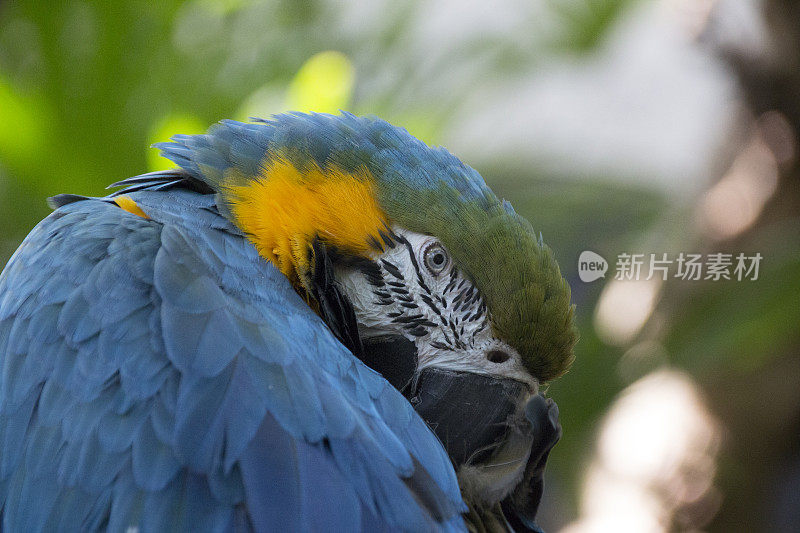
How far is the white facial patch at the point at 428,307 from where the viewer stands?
4.08 ft

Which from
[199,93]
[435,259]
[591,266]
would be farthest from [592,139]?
[435,259]

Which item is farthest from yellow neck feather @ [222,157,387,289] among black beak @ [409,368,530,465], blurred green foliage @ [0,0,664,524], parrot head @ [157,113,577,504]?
blurred green foliage @ [0,0,664,524]

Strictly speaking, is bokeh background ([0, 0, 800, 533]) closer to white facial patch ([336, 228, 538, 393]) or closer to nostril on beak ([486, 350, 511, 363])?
white facial patch ([336, 228, 538, 393])

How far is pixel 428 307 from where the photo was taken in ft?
4.18

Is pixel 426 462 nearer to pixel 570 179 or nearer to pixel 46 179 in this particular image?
pixel 46 179

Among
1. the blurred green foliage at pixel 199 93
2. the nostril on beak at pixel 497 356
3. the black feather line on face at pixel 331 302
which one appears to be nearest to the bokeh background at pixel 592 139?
the blurred green foliage at pixel 199 93

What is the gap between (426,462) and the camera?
3.29ft

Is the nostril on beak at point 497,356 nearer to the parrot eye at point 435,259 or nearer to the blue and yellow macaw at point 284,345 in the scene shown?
the blue and yellow macaw at point 284,345

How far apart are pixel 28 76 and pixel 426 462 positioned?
7.75ft

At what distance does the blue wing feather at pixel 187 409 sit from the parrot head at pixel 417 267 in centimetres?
13

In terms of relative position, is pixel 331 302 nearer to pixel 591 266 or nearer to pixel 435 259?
pixel 435 259

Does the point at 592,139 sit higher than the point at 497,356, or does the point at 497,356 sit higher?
the point at 592,139

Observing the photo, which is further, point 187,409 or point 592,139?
point 592,139

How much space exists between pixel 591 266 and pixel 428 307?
208 centimetres
